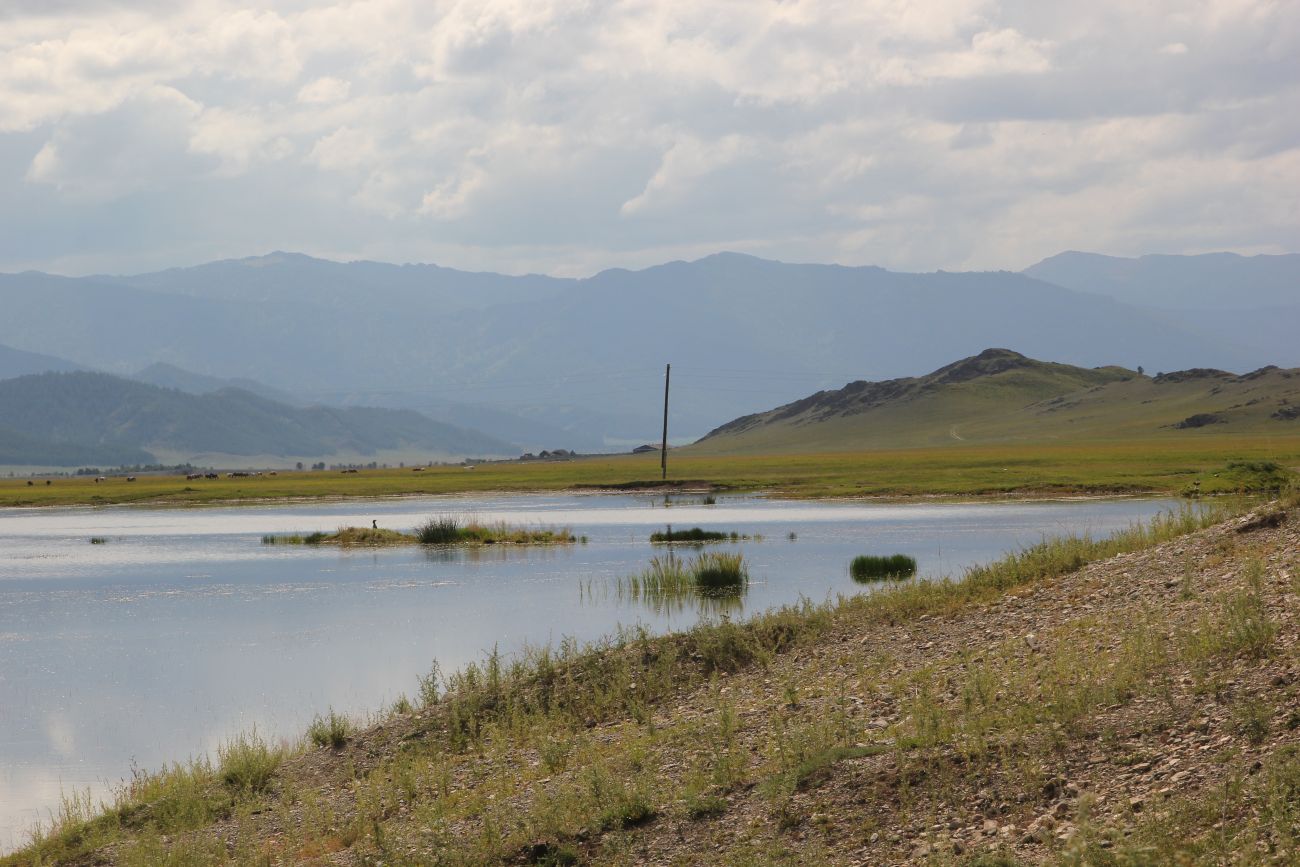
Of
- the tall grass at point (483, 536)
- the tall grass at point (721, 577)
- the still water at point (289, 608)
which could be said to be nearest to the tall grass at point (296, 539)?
the still water at point (289, 608)

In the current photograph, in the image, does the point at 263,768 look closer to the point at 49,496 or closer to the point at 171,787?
the point at 171,787

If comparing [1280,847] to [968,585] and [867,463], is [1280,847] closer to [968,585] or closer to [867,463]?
[968,585]

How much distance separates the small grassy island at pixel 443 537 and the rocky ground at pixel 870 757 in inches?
1281

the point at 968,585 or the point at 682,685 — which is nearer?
the point at 682,685

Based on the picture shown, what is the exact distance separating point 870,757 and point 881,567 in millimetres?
23862

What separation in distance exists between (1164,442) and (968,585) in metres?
119

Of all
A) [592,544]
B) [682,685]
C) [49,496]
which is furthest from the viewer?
[49,496]

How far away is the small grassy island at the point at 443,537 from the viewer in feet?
178

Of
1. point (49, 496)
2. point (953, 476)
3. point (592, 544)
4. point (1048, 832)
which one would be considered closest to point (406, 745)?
point (1048, 832)

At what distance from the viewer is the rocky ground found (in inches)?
476

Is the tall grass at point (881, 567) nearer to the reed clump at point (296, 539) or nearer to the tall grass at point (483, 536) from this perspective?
the tall grass at point (483, 536)

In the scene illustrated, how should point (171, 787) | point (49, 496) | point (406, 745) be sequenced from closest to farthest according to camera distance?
point (171, 787) → point (406, 745) → point (49, 496)

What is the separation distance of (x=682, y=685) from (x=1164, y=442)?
4926 inches

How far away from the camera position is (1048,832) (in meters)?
11.7
